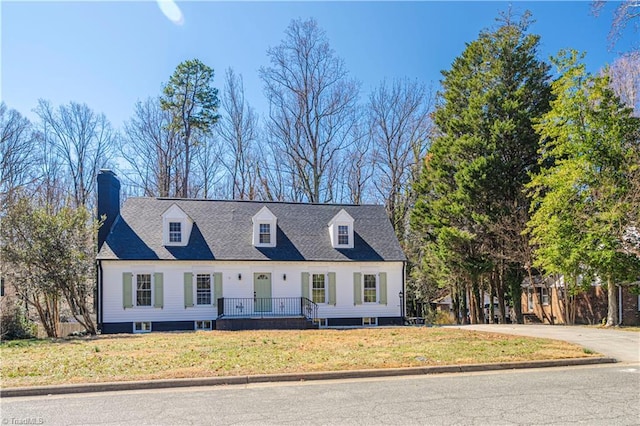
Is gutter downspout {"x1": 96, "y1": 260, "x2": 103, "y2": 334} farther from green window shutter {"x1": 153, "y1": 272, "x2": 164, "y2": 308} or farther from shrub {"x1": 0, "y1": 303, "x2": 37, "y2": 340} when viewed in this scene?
shrub {"x1": 0, "y1": 303, "x2": 37, "y2": 340}

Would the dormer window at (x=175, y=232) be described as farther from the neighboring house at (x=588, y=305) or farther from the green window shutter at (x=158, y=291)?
A: the neighboring house at (x=588, y=305)

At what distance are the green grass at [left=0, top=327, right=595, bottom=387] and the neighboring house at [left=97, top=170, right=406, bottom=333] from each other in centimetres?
619

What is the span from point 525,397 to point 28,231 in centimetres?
1785

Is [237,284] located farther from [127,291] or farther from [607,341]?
[607,341]

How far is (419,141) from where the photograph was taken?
35844 millimetres

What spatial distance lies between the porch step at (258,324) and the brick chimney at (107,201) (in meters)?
7.35

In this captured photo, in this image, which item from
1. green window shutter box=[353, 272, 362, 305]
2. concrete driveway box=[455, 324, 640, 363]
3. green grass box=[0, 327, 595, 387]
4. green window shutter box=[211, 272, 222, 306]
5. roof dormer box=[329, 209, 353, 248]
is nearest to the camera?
green grass box=[0, 327, 595, 387]

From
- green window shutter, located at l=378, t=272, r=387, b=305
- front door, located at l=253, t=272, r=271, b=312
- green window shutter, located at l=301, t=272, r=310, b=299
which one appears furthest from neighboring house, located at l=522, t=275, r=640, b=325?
front door, located at l=253, t=272, r=271, b=312

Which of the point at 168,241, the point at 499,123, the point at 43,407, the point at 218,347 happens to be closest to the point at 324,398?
the point at 43,407

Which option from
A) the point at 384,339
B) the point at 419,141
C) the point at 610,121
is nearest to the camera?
the point at 384,339

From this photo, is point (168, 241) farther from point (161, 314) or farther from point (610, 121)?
point (610, 121)

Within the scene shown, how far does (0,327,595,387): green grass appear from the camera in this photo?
945 centimetres

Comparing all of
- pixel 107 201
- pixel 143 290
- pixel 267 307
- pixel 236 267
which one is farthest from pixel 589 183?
pixel 107 201

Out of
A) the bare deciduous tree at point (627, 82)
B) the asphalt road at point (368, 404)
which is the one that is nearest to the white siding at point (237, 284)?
the asphalt road at point (368, 404)
